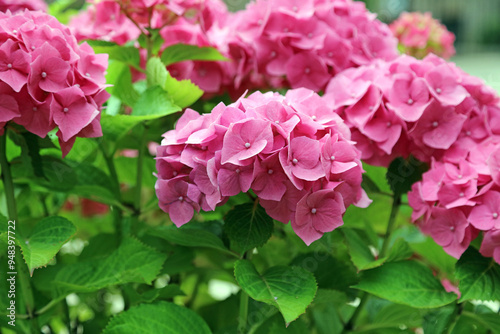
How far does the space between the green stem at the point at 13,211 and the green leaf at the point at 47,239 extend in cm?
4

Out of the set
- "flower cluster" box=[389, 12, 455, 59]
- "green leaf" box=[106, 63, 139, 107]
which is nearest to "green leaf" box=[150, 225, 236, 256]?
"green leaf" box=[106, 63, 139, 107]

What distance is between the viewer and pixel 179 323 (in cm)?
70

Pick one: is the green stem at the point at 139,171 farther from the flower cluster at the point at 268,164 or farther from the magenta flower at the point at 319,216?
the magenta flower at the point at 319,216

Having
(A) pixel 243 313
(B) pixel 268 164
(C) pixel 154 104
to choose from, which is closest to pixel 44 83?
(C) pixel 154 104

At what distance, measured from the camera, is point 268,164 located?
57cm

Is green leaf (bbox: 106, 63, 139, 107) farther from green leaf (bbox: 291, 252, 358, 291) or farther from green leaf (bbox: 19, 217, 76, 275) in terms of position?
green leaf (bbox: 291, 252, 358, 291)

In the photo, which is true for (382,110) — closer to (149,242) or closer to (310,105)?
(310,105)

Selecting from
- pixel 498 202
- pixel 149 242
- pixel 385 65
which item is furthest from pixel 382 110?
pixel 149 242

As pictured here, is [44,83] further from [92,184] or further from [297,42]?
[297,42]

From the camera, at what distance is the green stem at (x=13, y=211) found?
2.17 feet

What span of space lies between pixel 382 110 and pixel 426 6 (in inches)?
298

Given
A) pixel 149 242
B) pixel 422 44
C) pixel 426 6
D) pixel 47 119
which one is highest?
pixel 47 119

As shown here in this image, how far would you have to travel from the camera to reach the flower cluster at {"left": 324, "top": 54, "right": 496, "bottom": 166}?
0.73 meters

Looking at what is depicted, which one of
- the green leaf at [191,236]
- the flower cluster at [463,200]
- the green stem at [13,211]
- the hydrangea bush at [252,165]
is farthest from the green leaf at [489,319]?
the green stem at [13,211]
